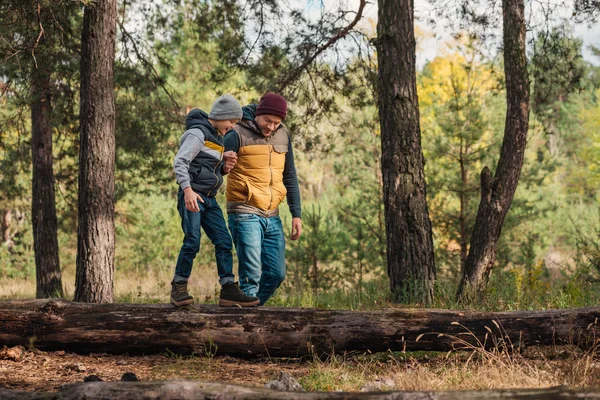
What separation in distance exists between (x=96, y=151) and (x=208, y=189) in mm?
2954

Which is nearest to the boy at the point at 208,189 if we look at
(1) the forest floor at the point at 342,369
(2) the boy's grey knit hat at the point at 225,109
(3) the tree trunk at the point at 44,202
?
(2) the boy's grey knit hat at the point at 225,109

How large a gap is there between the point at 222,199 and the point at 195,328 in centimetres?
1707

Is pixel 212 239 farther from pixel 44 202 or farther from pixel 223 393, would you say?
pixel 44 202

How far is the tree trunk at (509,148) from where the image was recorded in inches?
367

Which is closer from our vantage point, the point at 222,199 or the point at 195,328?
the point at 195,328

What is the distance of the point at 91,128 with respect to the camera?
8.11m

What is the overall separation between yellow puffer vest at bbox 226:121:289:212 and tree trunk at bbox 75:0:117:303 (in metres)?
2.76

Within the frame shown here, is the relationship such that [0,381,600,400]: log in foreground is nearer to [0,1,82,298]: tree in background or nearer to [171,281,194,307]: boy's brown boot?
[171,281,194,307]: boy's brown boot

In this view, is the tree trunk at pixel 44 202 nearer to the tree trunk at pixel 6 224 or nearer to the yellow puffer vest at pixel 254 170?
the yellow puffer vest at pixel 254 170

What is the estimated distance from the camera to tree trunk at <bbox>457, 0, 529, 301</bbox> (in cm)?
932

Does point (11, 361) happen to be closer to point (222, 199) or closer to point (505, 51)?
point (505, 51)

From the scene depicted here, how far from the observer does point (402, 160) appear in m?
7.96

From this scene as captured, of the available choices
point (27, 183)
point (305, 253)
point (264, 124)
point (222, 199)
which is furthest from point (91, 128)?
point (222, 199)

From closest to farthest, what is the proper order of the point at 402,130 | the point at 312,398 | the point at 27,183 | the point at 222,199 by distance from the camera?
1. the point at 312,398
2. the point at 402,130
3. the point at 27,183
4. the point at 222,199
